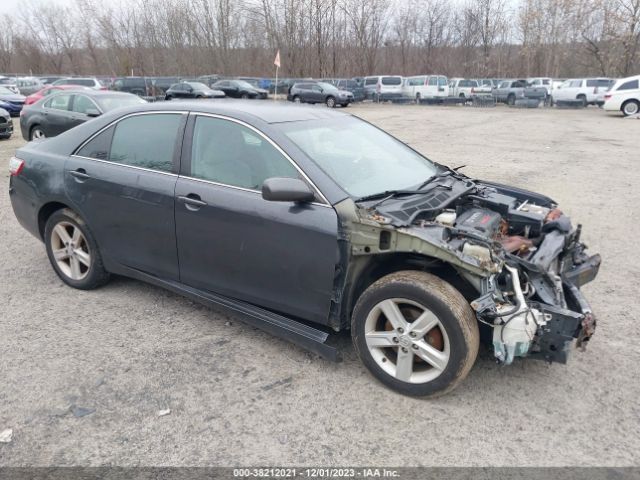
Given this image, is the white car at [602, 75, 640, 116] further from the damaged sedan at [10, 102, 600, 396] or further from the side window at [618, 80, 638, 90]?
the damaged sedan at [10, 102, 600, 396]

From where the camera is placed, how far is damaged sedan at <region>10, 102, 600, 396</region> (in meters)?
2.81

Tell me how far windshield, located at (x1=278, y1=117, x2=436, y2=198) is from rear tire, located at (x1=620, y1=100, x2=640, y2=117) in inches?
913

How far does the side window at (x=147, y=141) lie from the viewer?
3758mm

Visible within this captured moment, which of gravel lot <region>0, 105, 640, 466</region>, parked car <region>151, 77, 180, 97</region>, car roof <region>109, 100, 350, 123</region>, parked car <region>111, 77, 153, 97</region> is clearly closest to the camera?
gravel lot <region>0, 105, 640, 466</region>

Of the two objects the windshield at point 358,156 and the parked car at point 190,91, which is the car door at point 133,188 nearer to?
the windshield at point 358,156

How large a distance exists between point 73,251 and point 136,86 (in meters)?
32.7

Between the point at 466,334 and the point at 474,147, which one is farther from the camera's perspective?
the point at 474,147

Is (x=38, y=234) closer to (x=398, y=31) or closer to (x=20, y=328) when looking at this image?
(x=20, y=328)

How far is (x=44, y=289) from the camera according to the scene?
14.6ft

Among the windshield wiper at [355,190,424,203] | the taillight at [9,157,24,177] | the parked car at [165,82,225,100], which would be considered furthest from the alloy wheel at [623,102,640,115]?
the taillight at [9,157,24,177]

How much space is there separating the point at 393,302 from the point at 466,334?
0.45 meters

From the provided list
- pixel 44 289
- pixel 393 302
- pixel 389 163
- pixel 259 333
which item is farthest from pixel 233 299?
pixel 44 289

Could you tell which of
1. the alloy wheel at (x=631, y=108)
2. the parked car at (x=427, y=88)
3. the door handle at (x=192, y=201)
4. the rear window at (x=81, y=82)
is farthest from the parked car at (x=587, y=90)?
the door handle at (x=192, y=201)

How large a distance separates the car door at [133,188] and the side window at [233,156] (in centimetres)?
20
